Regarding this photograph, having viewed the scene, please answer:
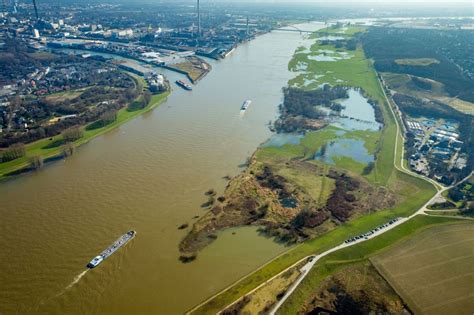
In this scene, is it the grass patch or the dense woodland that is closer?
the grass patch

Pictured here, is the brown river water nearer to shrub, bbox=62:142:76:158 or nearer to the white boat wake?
the white boat wake

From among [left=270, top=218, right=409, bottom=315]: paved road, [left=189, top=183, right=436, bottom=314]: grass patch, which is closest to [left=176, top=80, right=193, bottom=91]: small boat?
[left=189, top=183, right=436, bottom=314]: grass patch

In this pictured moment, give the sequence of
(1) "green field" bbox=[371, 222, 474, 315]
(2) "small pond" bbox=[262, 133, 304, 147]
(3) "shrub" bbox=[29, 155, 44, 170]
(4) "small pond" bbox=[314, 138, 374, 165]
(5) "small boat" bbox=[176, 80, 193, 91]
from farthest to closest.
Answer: (5) "small boat" bbox=[176, 80, 193, 91] → (2) "small pond" bbox=[262, 133, 304, 147] → (4) "small pond" bbox=[314, 138, 374, 165] → (3) "shrub" bbox=[29, 155, 44, 170] → (1) "green field" bbox=[371, 222, 474, 315]

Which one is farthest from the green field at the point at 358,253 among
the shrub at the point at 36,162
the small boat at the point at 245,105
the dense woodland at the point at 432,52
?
the dense woodland at the point at 432,52

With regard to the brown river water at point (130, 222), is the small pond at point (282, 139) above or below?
above

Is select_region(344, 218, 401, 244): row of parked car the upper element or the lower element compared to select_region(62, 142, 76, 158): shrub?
upper

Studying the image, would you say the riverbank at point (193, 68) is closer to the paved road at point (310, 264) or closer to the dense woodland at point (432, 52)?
the dense woodland at point (432, 52)

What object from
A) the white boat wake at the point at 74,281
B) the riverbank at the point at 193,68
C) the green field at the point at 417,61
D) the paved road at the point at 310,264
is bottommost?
the white boat wake at the point at 74,281
